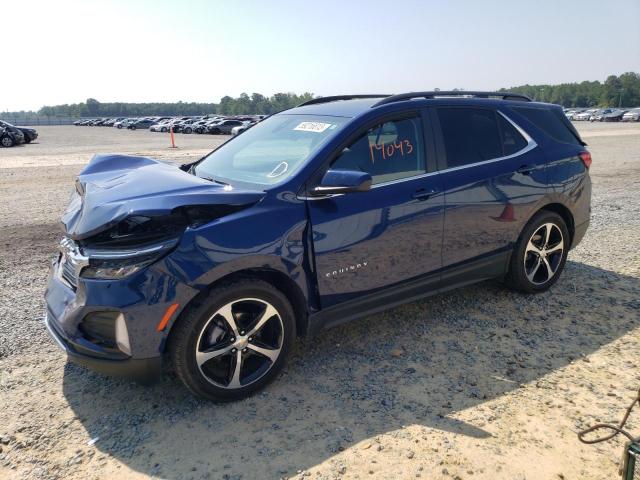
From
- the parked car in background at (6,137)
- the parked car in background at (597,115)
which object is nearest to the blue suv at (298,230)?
the parked car in background at (6,137)

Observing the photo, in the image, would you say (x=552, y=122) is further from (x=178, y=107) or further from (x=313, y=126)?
(x=178, y=107)

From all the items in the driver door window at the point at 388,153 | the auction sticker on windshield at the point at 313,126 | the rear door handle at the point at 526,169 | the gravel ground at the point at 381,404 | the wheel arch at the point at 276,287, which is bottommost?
the gravel ground at the point at 381,404

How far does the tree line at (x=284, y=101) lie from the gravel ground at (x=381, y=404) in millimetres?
113342

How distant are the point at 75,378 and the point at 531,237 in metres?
3.85

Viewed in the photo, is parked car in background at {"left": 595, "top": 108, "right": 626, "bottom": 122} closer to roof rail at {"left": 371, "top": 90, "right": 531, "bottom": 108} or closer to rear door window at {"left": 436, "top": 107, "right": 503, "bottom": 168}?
roof rail at {"left": 371, "top": 90, "right": 531, "bottom": 108}

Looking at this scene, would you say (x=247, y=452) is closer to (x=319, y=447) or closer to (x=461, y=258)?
(x=319, y=447)

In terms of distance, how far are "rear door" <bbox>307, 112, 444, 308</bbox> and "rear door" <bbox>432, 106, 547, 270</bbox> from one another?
156mm

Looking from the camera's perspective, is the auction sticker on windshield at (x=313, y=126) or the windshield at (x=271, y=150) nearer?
the windshield at (x=271, y=150)

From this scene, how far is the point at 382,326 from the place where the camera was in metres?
4.14

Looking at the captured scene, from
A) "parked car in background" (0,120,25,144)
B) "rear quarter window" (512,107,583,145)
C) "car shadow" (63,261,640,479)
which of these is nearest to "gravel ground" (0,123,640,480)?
"car shadow" (63,261,640,479)

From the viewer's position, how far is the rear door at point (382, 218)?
131 inches

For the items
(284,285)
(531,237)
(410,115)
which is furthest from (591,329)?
(284,285)

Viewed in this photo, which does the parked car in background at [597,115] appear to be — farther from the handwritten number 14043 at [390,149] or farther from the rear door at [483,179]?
the handwritten number 14043 at [390,149]

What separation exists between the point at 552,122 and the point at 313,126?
251 cm
